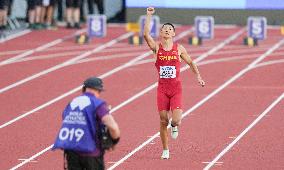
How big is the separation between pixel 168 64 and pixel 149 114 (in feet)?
12.2

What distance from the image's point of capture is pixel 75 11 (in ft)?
88.1

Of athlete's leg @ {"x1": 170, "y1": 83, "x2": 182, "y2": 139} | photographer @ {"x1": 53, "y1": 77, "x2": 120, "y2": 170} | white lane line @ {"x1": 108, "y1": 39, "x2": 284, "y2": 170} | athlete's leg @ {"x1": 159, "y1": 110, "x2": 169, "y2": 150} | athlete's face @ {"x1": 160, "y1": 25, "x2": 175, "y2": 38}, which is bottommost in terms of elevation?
white lane line @ {"x1": 108, "y1": 39, "x2": 284, "y2": 170}

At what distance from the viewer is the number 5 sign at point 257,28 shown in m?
25.2

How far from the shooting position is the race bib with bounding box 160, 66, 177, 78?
1398 cm

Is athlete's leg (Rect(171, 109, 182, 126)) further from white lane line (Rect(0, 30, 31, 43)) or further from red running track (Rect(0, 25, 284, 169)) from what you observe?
white lane line (Rect(0, 30, 31, 43))

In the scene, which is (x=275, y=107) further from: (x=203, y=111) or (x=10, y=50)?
(x=10, y=50)

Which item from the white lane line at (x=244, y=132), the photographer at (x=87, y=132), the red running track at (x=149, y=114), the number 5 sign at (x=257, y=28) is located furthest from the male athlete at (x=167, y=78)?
the number 5 sign at (x=257, y=28)

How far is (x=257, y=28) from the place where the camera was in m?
25.2

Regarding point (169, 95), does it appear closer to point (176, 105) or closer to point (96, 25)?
A: point (176, 105)

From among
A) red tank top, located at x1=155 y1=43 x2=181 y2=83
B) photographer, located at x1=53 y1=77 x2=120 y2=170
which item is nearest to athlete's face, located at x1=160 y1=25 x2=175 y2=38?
red tank top, located at x1=155 y1=43 x2=181 y2=83

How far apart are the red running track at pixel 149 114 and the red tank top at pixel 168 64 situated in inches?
40.7

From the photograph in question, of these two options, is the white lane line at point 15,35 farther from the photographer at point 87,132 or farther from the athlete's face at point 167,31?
the photographer at point 87,132

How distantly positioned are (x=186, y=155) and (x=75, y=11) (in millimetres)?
12931

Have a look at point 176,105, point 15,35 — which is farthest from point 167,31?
point 15,35
